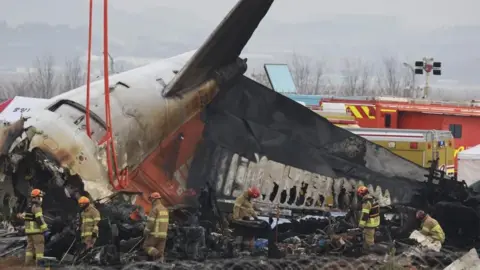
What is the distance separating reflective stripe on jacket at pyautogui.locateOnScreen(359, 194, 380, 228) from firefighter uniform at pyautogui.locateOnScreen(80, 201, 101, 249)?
3714mm

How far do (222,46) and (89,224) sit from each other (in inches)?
136

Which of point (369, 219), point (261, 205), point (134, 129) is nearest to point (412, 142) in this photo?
point (261, 205)

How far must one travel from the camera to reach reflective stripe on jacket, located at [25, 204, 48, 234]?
909cm

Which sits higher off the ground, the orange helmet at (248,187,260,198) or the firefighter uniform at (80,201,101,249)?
the orange helmet at (248,187,260,198)

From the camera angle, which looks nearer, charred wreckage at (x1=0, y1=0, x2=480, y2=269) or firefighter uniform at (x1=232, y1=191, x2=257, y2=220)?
charred wreckage at (x1=0, y1=0, x2=480, y2=269)

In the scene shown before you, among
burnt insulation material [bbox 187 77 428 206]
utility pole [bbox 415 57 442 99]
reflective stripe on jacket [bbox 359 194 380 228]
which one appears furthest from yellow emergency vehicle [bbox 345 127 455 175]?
utility pole [bbox 415 57 442 99]

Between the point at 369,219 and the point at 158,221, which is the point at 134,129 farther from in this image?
the point at 369,219

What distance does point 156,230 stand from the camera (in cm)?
929

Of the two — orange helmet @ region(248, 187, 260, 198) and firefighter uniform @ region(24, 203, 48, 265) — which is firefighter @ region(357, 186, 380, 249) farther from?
firefighter uniform @ region(24, 203, 48, 265)

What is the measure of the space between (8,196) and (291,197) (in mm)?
4396

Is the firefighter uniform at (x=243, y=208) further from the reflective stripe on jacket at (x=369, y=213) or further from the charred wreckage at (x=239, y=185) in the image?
the reflective stripe on jacket at (x=369, y=213)

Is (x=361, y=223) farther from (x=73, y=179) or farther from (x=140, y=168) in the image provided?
(x=73, y=179)

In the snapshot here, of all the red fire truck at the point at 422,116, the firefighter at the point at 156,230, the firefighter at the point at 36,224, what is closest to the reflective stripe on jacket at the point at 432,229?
the firefighter at the point at 156,230

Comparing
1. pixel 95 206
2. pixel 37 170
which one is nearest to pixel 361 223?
pixel 95 206
